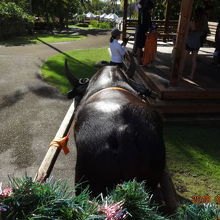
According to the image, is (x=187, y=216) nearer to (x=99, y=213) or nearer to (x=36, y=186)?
(x=99, y=213)

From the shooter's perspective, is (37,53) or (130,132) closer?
(130,132)

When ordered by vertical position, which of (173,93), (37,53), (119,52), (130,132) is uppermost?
(130,132)

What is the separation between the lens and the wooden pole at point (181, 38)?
504cm

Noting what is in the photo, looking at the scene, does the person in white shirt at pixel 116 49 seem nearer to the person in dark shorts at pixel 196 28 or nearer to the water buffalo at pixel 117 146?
the person in dark shorts at pixel 196 28

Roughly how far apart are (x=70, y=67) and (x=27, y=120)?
513 cm

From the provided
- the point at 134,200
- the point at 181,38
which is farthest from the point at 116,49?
the point at 134,200

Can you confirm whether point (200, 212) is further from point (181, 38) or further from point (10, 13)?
point (10, 13)

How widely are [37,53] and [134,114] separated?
42.5 ft

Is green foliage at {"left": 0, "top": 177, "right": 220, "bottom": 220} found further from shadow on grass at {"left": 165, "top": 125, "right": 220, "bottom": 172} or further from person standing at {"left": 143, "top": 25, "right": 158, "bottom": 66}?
person standing at {"left": 143, "top": 25, "right": 158, "bottom": 66}

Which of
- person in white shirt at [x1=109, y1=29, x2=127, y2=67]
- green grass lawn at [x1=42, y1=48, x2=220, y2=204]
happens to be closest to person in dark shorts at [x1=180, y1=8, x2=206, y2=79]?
person in white shirt at [x1=109, y1=29, x2=127, y2=67]

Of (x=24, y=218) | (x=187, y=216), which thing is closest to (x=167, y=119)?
(x=187, y=216)

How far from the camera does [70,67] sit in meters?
10.7

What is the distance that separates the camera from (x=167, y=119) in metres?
5.66

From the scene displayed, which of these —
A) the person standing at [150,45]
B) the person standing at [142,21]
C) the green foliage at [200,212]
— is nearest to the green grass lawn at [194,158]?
the green foliage at [200,212]
